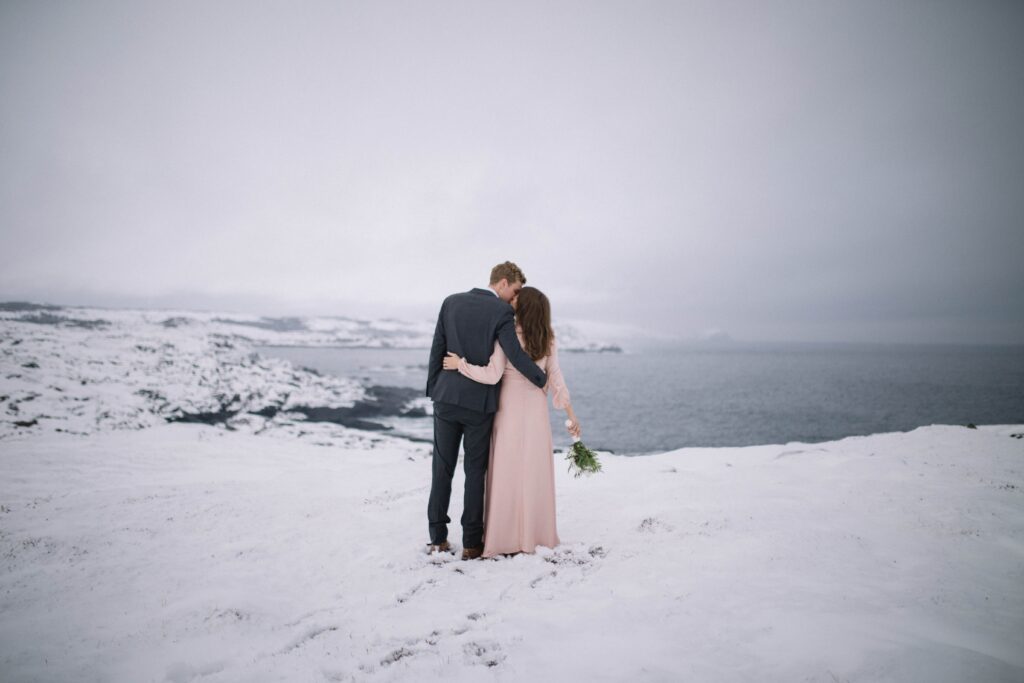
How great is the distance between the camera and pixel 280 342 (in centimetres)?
18388

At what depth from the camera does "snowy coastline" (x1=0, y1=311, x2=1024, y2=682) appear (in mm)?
2988

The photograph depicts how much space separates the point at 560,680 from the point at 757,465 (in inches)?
304

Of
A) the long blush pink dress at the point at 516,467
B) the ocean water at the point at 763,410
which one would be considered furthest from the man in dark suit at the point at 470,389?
the ocean water at the point at 763,410

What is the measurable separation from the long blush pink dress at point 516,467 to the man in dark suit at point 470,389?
0.14m

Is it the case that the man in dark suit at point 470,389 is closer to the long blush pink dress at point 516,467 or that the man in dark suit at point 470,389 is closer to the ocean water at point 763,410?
the long blush pink dress at point 516,467

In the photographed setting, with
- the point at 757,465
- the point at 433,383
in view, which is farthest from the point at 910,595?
the point at 757,465

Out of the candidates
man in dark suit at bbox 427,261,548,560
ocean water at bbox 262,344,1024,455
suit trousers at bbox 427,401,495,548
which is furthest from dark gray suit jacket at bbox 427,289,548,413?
ocean water at bbox 262,344,1024,455

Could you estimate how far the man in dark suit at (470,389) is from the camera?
4621 mm

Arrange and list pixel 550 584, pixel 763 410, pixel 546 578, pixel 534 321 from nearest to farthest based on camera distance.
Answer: pixel 550 584, pixel 546 578, pixel 534 321, pixel 763 410

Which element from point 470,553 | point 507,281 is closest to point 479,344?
point 507,281

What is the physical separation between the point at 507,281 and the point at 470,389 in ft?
4.16

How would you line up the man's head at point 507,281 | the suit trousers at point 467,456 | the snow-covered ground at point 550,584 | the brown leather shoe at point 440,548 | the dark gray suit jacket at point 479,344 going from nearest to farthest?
the snow-covered ground at point 550,584 → the dark gray suit jacket at point 479,344 → the suit trousers at point 467,456 → the man's head at point 507,281 → the brown leather shoe at point 440,548

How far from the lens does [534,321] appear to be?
4.79 m

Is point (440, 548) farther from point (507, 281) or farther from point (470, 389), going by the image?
point (507, 281)
